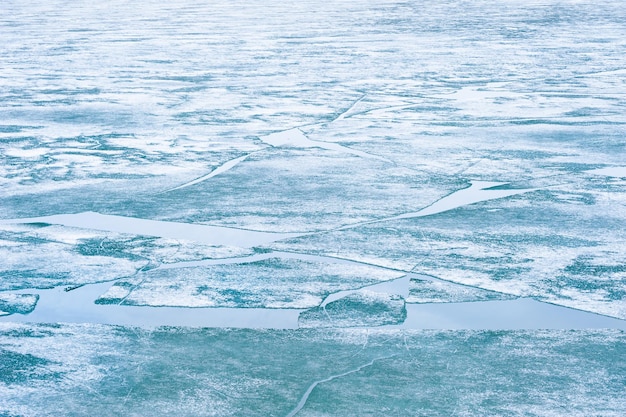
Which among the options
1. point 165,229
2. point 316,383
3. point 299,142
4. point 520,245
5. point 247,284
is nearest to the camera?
point 316,383

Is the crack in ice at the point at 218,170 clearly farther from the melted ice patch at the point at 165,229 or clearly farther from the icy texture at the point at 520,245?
the icy texture at the point at 520,245

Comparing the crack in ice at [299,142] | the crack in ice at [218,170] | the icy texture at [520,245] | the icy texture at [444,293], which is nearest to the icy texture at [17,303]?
the icy texture at [520,245]

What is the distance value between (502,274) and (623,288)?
1.18ft

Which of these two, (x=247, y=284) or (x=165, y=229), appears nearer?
(x=247, y=284)

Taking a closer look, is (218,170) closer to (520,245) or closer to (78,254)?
(78,254)

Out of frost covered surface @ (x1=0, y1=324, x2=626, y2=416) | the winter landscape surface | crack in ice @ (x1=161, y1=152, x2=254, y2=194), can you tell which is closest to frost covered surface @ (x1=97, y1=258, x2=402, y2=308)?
the winter landscape surface

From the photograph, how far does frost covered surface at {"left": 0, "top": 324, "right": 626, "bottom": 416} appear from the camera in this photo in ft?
7.64

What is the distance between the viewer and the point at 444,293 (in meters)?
3.02

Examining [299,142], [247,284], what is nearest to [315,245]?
[247,284]

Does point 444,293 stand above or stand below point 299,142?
above

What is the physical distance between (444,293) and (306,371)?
2.18 ft

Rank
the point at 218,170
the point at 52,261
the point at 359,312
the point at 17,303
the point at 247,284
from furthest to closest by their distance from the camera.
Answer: the point at 218,170, the point at 52,261, the point at 247,284, the point at 17,303, the point at 359,312

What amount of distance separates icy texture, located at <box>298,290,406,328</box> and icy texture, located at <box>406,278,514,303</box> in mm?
63

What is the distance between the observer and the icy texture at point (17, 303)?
295 centimetres
